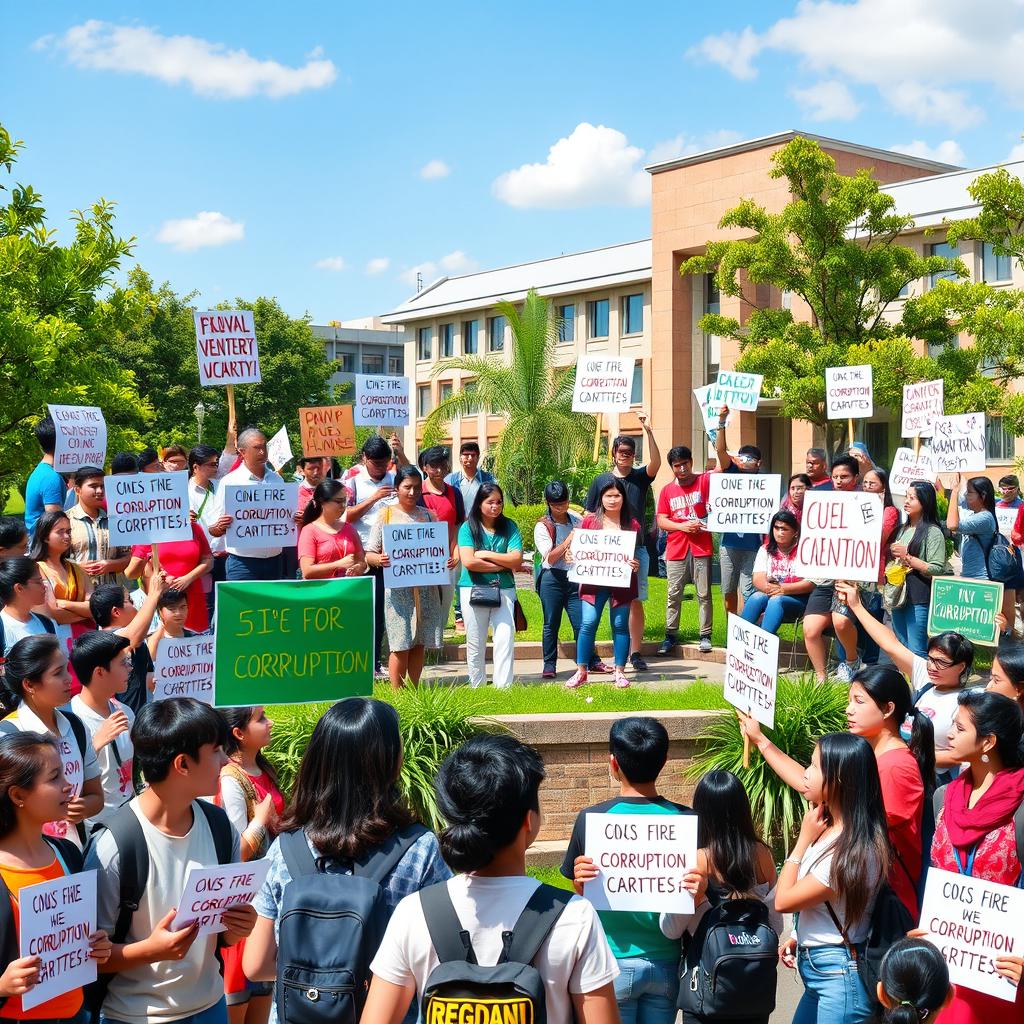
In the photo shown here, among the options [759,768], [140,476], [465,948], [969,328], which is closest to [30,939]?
[465,948]

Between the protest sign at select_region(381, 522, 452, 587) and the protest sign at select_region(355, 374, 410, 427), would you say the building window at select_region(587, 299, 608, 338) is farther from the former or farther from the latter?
the protest sign at select_region(381, 522, 452, 587)

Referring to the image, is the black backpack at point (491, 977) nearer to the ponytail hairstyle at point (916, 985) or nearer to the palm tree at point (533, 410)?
the ponytail hairstyle at point (916, 985)

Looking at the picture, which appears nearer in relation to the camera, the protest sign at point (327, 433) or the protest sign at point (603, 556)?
the protest sign at point (603, 556)

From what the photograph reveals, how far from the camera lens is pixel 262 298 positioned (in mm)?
57281

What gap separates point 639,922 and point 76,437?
7616 millimetres

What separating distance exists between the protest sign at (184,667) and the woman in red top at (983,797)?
3957 mm

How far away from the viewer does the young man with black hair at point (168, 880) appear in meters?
3.91

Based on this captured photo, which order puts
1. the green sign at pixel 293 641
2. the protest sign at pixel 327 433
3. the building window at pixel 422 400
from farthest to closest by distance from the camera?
1. the building window at pixel 422 400
2. the protest sign at pixel 327 433
3. the green sign at pixel 293 641

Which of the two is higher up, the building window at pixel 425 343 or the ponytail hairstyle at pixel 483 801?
the building window at pixel 425 343

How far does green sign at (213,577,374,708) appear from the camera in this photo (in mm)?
6367

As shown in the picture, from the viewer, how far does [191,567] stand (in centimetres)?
952

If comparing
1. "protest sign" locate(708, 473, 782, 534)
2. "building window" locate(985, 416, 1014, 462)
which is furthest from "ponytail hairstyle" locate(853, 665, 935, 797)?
"building window" locate(985, 416, 1014, 462)

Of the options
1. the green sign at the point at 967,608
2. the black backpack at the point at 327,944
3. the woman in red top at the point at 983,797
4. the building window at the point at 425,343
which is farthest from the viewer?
the building window at the point at 425,343

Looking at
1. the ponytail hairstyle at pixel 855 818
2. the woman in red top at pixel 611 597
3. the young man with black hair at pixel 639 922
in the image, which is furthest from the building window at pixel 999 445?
the young man with black hair at pixel 639 922
